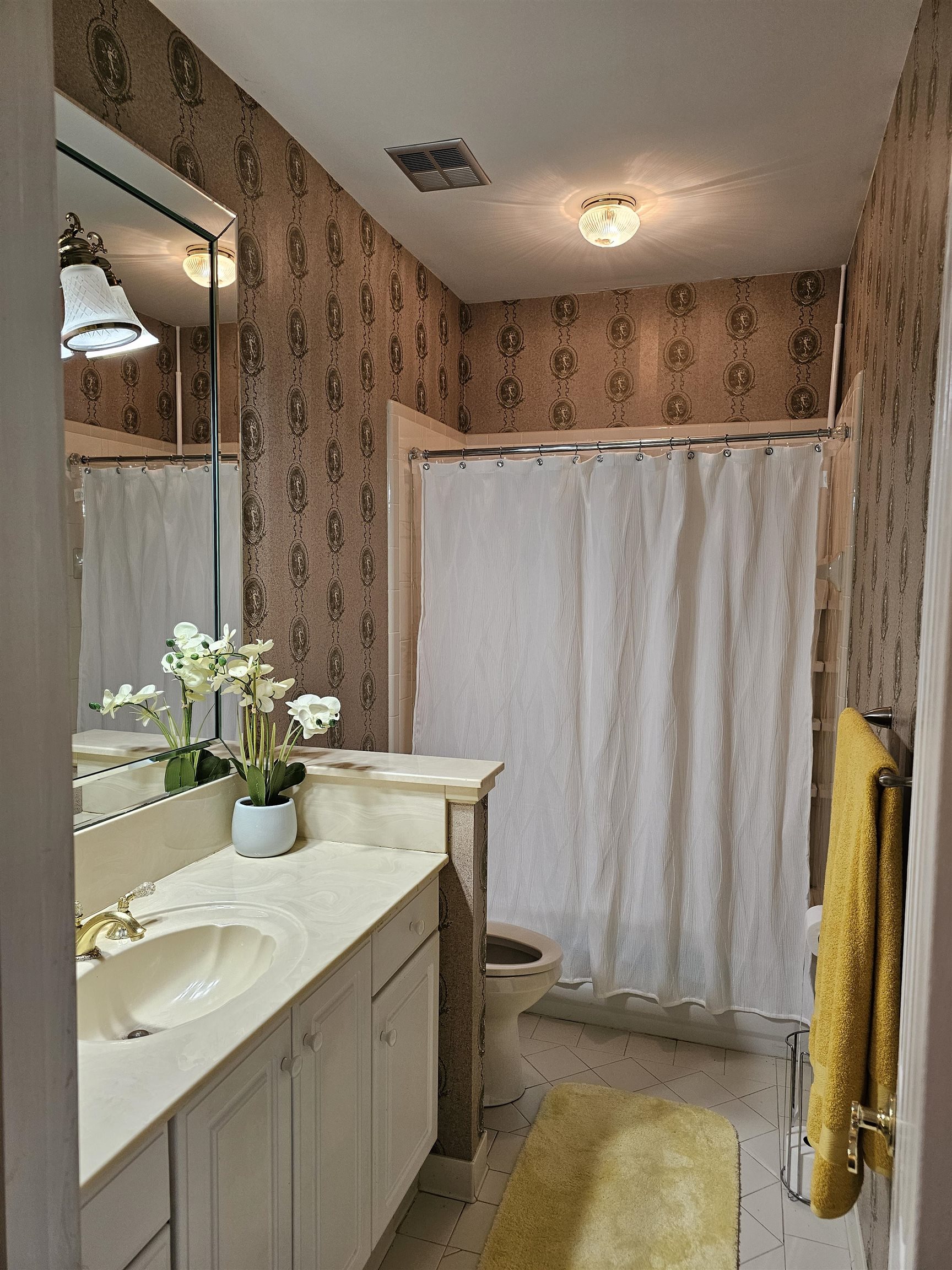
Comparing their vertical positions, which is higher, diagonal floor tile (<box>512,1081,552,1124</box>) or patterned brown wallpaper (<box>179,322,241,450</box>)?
patterned brown wallpaper (<box>179,322,241,450</box>)

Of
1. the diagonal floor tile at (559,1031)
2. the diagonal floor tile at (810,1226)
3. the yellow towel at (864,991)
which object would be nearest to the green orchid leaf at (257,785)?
the yellow towel at (864,991)

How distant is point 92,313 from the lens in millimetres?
1504

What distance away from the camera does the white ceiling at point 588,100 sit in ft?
5.56

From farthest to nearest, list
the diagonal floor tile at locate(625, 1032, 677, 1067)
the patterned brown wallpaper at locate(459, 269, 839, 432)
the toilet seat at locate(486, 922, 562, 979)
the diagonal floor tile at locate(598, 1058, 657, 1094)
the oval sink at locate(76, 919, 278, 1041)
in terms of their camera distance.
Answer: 1. the patterned brown wallpaper at locate(459, 269, 839, 432)
2. the diagonal floor tile at locate(625, 1032, 677, 1067)
3. the diagonal floor tile at locate(598, 1058, 657, 1094)
4. the toilet seat at locate(486, 922, 562, 979)
5. the oval sink at locate(76, 919, 278, 1041)

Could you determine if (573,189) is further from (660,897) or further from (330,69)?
(660,897)

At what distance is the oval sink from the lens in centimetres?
130

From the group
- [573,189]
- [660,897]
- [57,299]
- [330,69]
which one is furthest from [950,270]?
[660,897]

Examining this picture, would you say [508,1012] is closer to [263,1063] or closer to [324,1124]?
[324,1124]

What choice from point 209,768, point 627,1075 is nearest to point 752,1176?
point 627,1075

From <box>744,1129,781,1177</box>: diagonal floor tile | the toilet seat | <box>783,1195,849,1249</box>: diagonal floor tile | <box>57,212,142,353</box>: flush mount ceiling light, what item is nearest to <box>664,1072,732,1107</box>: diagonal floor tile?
<box>744,1129,781,1177</box>: diagonal floor tile

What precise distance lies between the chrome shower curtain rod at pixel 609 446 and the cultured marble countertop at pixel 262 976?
133 cm

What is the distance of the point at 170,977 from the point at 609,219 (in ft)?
7.41

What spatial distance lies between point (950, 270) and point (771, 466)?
6.32 ft

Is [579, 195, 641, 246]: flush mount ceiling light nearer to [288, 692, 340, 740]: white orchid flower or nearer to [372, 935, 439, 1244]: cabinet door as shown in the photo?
[288, 692, 340, 740]: white orchid flower
